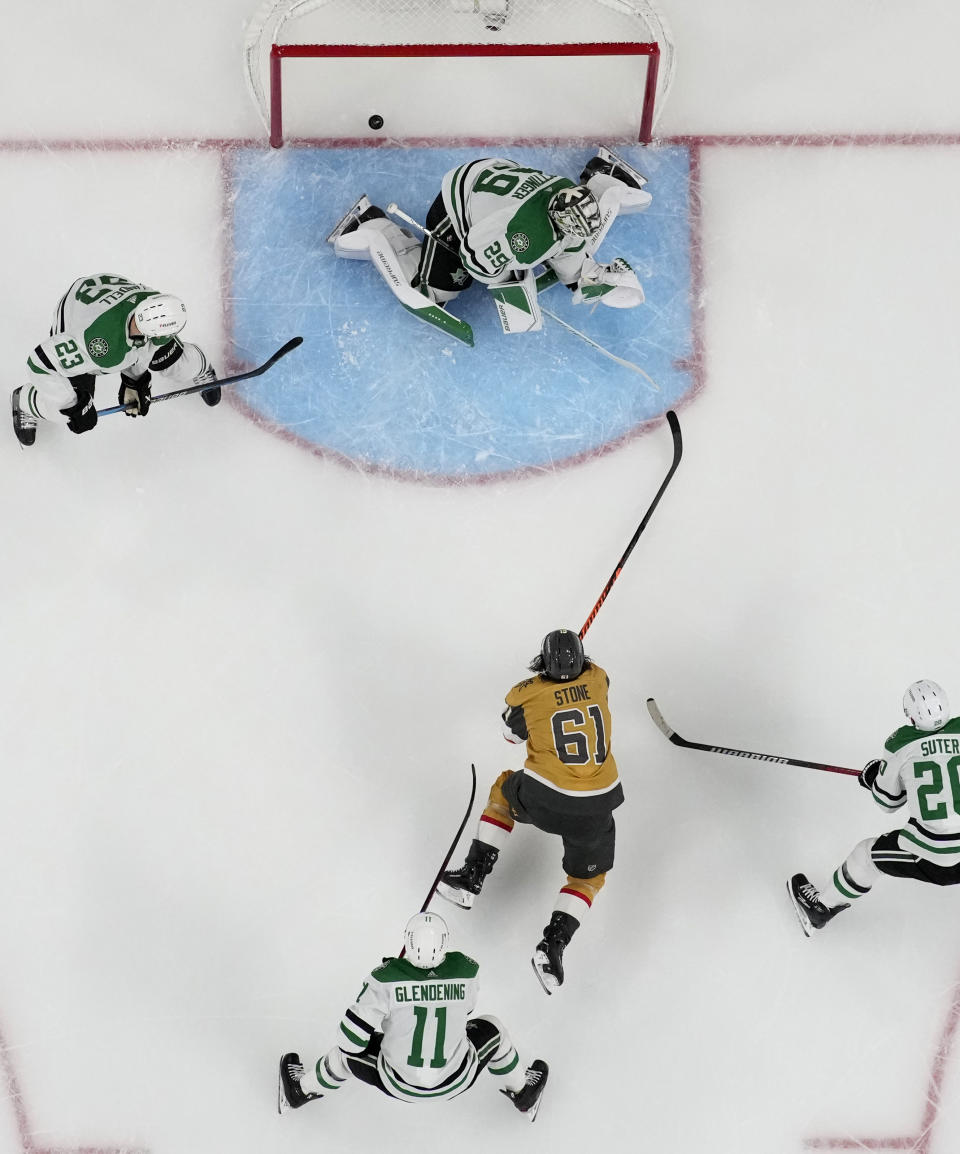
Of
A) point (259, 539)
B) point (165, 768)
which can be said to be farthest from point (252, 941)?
point (259, 539)

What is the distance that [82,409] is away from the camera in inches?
181

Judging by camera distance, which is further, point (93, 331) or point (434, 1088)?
point (93, 331)

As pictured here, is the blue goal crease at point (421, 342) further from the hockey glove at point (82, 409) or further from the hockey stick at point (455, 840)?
the hockey stick at point (455, 840)

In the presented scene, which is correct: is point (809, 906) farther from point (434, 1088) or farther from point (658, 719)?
point (434, 1088)

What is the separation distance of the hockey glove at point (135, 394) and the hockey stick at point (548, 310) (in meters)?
1.12

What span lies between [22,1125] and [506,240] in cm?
350

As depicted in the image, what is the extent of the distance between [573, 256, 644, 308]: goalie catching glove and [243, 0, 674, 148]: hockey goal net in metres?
0.71

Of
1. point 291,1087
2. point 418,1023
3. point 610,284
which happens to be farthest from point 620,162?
point 291,1087

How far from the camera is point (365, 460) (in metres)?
4.99

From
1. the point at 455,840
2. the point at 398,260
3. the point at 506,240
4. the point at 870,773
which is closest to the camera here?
the point at 870,773

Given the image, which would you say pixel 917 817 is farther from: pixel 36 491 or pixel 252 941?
pixel 36 491

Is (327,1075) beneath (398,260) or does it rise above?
beneath

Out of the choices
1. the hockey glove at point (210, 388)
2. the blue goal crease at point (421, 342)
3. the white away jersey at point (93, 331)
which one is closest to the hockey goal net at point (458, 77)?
the blue goal crease at point (421, 342)

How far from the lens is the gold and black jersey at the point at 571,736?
4.37 metres
